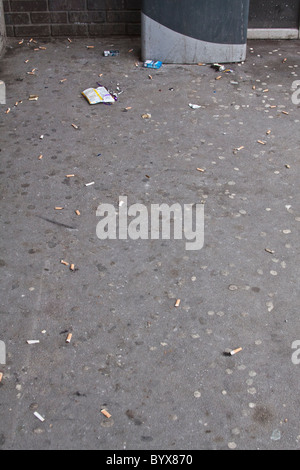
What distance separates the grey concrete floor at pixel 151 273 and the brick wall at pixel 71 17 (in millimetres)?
1255

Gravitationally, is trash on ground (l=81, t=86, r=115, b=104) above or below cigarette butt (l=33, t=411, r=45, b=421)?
above

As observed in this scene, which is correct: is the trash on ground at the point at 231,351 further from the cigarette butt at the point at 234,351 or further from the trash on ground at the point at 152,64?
the trash on ground at the point at 152,64

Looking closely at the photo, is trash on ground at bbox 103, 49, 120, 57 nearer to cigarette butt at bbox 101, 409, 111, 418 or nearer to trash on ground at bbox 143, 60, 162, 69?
trash on ground at bbox 143, 60, 162, 69

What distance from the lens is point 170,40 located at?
20.0 feet

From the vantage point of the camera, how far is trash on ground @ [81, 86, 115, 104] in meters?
5.53

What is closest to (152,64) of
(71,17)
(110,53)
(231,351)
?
(110,53)

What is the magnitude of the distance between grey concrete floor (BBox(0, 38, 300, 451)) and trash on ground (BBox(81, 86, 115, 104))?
9cm

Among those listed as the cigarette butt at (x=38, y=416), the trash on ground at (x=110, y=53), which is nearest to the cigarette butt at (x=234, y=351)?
the cigarette butt at (x=38, y=416)

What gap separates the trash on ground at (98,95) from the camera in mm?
5531

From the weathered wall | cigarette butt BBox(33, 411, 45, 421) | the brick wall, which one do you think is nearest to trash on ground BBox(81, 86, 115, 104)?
the brick wall

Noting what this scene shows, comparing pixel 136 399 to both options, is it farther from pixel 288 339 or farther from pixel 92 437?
pixel 288 339

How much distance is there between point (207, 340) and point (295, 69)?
4097 mm

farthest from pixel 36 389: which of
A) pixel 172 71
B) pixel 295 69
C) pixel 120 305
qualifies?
pixel 295 69

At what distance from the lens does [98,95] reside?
561 cm
